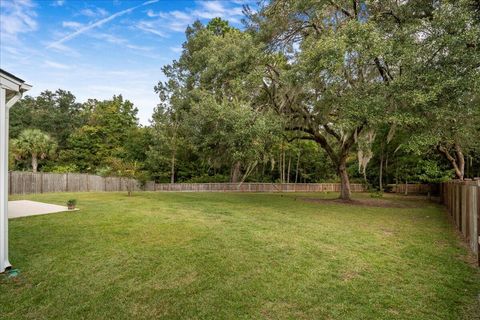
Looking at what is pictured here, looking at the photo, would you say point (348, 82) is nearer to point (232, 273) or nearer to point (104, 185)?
point (232, 273)

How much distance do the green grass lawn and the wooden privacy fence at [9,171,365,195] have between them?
1093 cm

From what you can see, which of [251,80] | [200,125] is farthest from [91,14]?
[251,80]

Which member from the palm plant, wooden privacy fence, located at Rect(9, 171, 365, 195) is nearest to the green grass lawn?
wooden privacy fence, located at Rect(9, 171, 365, 195)

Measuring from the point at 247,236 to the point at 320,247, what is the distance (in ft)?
4.60

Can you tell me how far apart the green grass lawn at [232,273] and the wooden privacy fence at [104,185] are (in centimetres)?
1093

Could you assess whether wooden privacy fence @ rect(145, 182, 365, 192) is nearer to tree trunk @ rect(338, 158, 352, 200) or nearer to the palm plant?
the palm plant

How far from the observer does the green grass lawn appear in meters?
2.75

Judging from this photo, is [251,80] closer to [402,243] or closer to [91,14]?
[91,14]

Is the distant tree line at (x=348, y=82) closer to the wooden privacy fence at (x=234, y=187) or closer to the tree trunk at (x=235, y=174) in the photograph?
the wooden privacy fence at (x=234, y=187)

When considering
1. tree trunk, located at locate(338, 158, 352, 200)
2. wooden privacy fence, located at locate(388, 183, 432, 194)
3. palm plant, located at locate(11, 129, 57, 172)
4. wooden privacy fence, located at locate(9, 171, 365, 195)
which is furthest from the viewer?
palm plant, located at locate(11, 129, 57, 172)

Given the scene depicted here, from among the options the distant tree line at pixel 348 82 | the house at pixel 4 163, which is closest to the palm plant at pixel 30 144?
the distant tree line at pixel 348 82

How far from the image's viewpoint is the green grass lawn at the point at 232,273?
108 inches

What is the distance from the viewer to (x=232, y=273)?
362cm

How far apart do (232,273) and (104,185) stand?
61.5 feet
